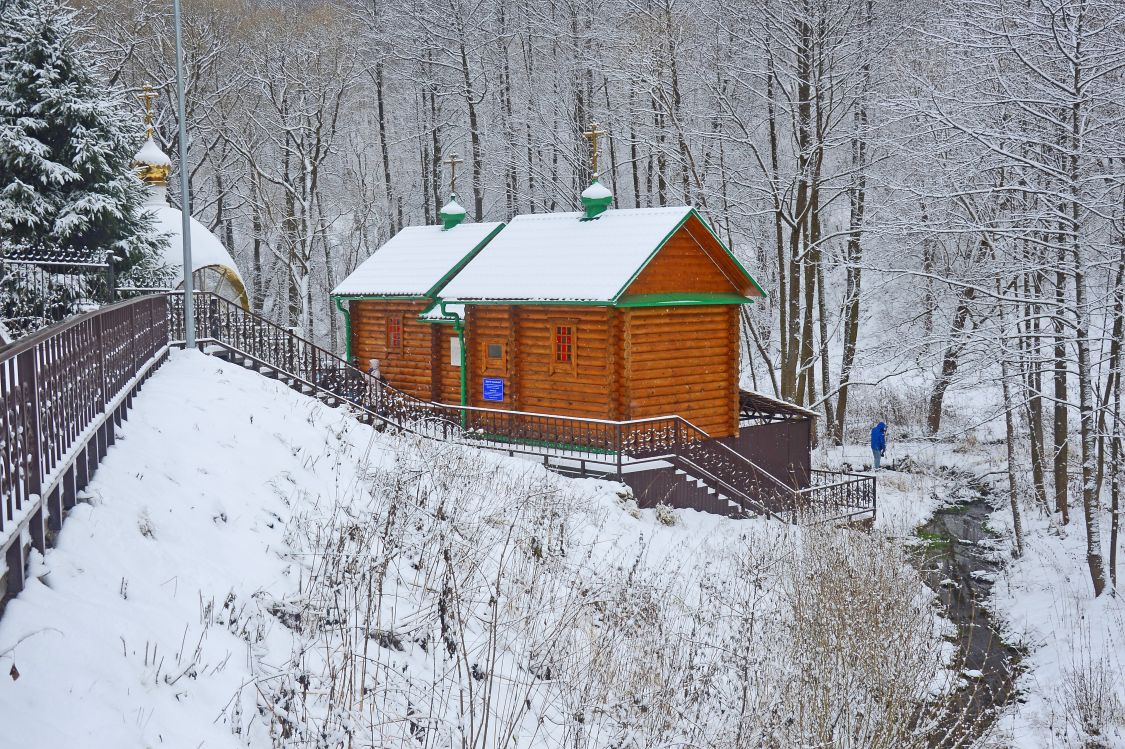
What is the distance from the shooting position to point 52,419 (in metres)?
6.00

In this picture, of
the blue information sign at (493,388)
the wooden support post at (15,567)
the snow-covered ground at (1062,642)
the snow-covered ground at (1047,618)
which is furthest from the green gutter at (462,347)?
the wooden support post at (15,567)

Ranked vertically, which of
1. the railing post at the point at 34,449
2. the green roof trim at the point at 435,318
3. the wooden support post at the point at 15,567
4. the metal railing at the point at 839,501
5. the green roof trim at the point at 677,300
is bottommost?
the metal railing at the point at 839,501

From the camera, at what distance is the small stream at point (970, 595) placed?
10.6 meters

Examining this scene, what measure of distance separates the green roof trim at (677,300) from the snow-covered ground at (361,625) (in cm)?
661

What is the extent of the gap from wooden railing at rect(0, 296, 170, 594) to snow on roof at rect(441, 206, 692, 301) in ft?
33.5

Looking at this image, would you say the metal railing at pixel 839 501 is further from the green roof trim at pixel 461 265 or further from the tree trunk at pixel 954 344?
the green roof trim at pixel 461 265

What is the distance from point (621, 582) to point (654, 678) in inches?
75.7

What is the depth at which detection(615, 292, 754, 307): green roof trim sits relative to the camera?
704 inches

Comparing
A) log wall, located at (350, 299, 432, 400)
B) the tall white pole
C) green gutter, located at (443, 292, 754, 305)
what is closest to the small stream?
green gutter, located at (443, 292, 754, 305)

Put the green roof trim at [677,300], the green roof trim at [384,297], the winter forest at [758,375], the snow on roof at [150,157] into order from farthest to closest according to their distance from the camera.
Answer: the snow on roof at [150,157] < the green roof trim at [384,297] < the green roof trim at [677,300] < the winter forest at [758,375]

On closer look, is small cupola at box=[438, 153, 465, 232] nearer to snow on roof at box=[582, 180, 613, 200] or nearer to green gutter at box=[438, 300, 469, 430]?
green gutter at box=[438, 300, 469, 430]

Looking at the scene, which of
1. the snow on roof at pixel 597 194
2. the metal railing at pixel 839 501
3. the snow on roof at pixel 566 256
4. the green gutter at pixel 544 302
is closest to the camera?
the metal railing at pixel 839 501

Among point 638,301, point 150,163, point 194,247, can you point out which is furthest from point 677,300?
point 150,163

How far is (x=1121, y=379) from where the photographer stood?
1488cm
